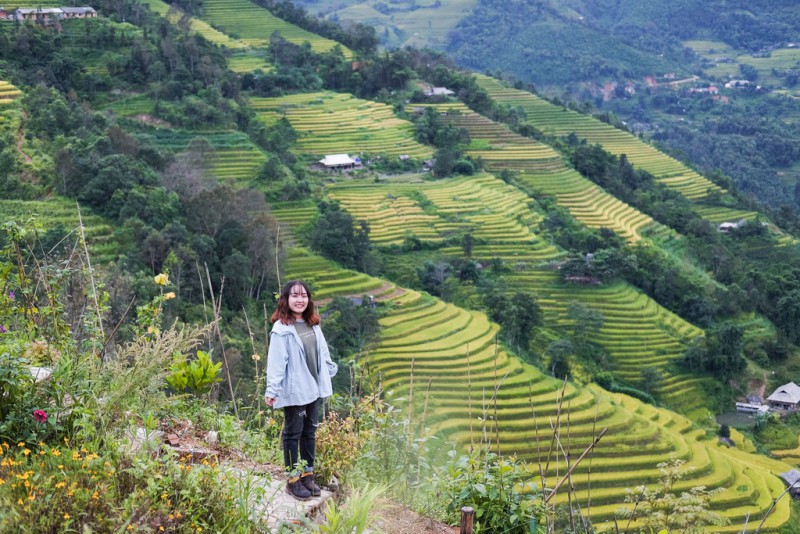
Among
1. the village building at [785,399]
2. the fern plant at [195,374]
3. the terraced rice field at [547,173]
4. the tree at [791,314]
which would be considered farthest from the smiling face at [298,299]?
the tree at [791,314]

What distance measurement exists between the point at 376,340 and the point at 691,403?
8289 millimetres

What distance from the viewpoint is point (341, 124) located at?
28.2 meters

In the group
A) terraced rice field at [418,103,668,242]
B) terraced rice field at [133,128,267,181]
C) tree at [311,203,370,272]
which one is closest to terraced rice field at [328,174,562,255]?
tree at [311,203,370,272]

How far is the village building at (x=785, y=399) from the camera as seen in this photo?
768 inches

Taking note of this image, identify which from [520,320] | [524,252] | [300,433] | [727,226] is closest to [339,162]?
[524,252]

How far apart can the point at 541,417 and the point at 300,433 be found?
1267 cm

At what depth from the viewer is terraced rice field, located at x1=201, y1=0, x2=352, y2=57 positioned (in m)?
34.5

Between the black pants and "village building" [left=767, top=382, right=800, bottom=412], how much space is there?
1927cm

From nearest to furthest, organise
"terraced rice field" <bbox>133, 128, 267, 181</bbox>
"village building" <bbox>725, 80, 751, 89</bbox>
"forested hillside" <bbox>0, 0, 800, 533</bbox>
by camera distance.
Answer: "forested hillside" <bbox>0, 0, 800, 533</bbox> → "terraced rice field" <bbox>133, 128, 267, 181</bbox> → "village building" <bbox>725, 80, 751, 89</bbox>

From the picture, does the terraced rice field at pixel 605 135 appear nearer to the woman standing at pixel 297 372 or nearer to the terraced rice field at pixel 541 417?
the terraced rice field at pixel 541 417

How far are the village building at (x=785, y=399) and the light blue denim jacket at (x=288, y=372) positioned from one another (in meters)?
19.3

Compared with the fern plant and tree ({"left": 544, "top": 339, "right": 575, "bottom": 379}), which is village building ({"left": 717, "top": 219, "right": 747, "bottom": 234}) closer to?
tree ({"left": 544, "top": 339, "right": 575, "bottom": 379})

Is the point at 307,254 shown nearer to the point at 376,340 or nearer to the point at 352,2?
the point at 376,340

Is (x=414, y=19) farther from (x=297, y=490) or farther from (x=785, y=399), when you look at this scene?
(x=297, y=490)
